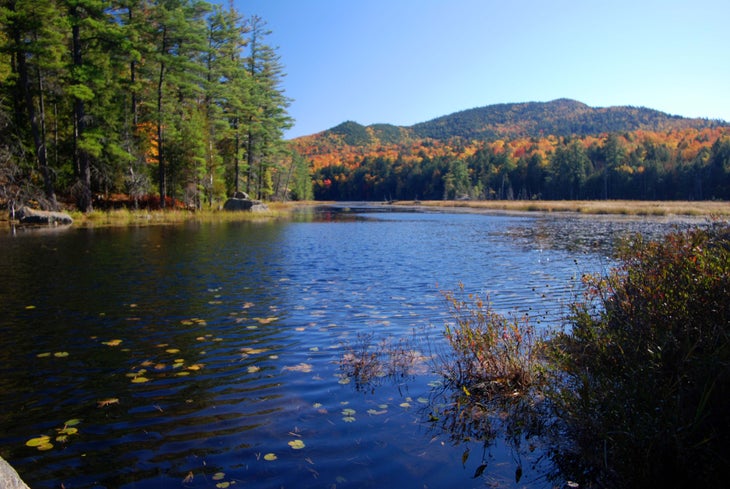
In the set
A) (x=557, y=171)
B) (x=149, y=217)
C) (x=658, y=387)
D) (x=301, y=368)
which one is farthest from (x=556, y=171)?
(x=658, y=387)

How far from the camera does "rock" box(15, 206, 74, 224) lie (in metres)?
27.8

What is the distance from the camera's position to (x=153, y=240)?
2222 cm

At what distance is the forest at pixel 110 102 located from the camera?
1099 inches

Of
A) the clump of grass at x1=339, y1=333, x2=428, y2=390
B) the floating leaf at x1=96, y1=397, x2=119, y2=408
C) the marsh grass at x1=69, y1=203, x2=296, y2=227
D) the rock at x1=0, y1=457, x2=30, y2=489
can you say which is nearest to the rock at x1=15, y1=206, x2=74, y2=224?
the marsh grass at x1=69, y1=203, x2=296, y2=227

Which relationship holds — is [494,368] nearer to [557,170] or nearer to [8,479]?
[8,479]

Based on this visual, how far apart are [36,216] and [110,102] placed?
1095 centimetres

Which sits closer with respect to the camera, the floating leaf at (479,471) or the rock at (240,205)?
the floating leaf at (479,471)

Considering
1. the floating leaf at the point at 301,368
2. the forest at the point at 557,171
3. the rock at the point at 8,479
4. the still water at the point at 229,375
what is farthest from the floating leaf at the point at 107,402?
the forest at the point at 557,171

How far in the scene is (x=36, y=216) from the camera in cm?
2789

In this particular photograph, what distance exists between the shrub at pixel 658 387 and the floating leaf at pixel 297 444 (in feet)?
8.11

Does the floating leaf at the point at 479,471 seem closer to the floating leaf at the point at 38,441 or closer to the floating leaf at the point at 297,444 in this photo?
the floating leaf at the point at 297,444

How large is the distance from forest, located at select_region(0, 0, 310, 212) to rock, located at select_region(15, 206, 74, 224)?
75cm

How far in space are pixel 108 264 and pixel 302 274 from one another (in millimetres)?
6416

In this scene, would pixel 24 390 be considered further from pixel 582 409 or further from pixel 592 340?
pixel 592 340
